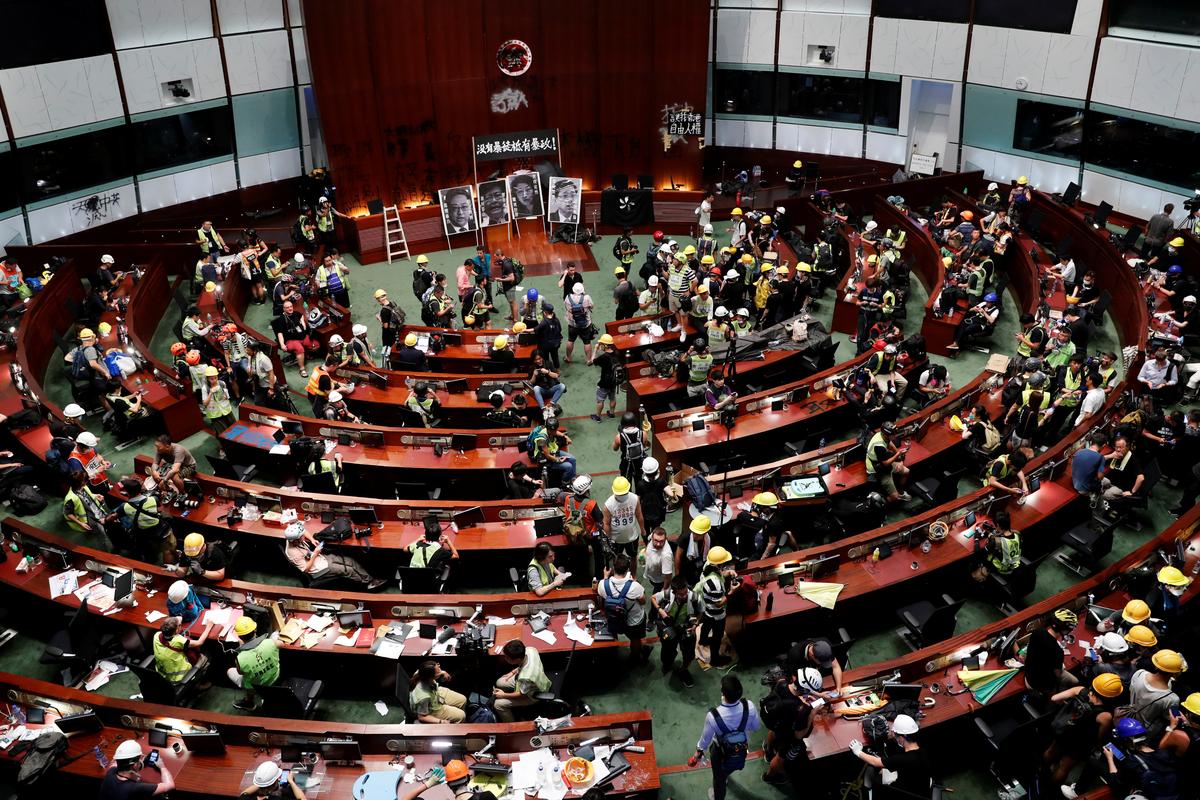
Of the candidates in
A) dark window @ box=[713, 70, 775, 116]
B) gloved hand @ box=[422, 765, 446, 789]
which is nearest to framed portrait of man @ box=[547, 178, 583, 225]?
dark window @ box=[713, 70, 775, 116]

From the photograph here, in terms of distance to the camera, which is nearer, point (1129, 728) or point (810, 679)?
point (1129, 728)

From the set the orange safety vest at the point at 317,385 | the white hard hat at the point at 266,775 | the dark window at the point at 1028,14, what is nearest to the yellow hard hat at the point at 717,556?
the white hard hat at the point at 266,775

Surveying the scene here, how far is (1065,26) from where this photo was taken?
20.8 m

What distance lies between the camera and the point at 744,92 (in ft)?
84.7

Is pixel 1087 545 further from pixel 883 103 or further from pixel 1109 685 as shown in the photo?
pixel 883 103

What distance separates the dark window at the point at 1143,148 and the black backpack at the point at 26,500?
22.4m

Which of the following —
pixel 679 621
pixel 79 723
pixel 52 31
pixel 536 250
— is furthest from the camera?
pixel 536 250

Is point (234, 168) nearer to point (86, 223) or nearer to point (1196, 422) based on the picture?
point (86, 223)

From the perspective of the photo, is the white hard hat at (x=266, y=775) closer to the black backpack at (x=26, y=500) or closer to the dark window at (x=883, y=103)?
the black backpack at (x=26, y=500)

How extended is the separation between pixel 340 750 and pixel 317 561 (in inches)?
119

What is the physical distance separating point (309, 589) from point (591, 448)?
5522mm

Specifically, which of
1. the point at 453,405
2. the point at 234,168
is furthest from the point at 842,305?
the point at 234,168

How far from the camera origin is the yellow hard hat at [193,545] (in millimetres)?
10562

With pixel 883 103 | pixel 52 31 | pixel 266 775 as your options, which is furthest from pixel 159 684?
pixel 883 103
